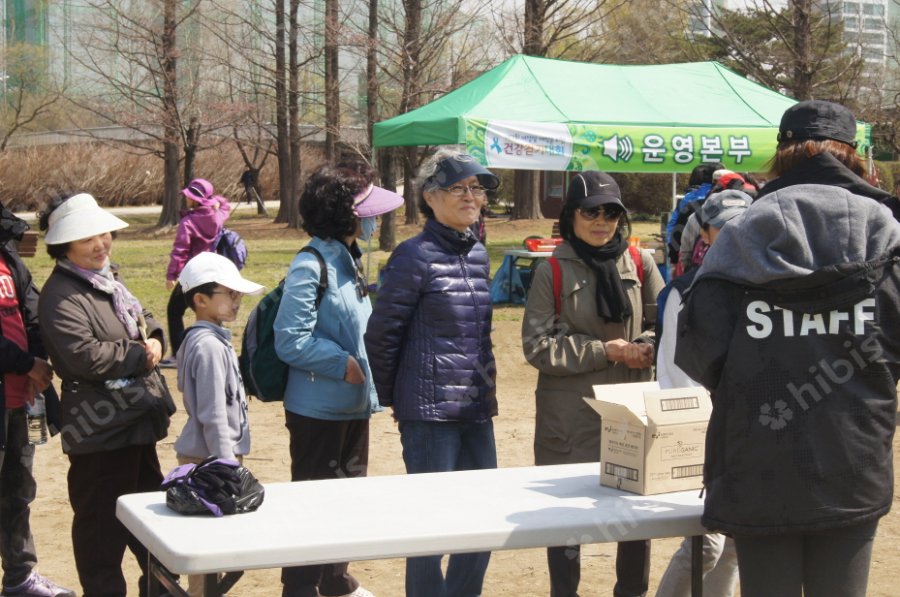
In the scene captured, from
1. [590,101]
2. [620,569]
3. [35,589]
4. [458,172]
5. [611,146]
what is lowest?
[35,589]

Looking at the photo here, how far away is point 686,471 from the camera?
338 cm

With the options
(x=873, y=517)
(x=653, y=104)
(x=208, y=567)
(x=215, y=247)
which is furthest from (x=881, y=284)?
(x=653, y=104)

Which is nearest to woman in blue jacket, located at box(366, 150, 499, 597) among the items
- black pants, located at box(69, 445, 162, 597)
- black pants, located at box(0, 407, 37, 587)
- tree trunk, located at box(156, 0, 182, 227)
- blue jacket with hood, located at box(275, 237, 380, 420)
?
blue jacket with hood, located at box(275, 237, 380, 420)

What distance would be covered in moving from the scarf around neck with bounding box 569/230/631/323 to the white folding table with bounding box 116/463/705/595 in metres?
0.85

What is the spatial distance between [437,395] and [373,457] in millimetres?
3234

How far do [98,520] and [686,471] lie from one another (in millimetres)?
2253

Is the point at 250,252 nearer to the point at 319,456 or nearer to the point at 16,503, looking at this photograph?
the point at 16,503

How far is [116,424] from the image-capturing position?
A: 13.8 ft

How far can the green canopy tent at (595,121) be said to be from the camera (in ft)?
41.1

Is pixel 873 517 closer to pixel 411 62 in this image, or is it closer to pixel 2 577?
pixel 2 577

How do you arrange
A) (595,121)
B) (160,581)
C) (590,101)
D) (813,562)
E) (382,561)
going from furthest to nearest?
(590,101) < (595,121) < (382,561) < (160,581) < (813,562)

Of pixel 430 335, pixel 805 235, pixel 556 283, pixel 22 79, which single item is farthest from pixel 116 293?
pixel 22 79

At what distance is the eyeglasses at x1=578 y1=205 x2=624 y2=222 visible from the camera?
4.19 m

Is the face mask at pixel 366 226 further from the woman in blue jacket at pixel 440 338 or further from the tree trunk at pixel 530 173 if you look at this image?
the tree trunk at pixel 530 173
